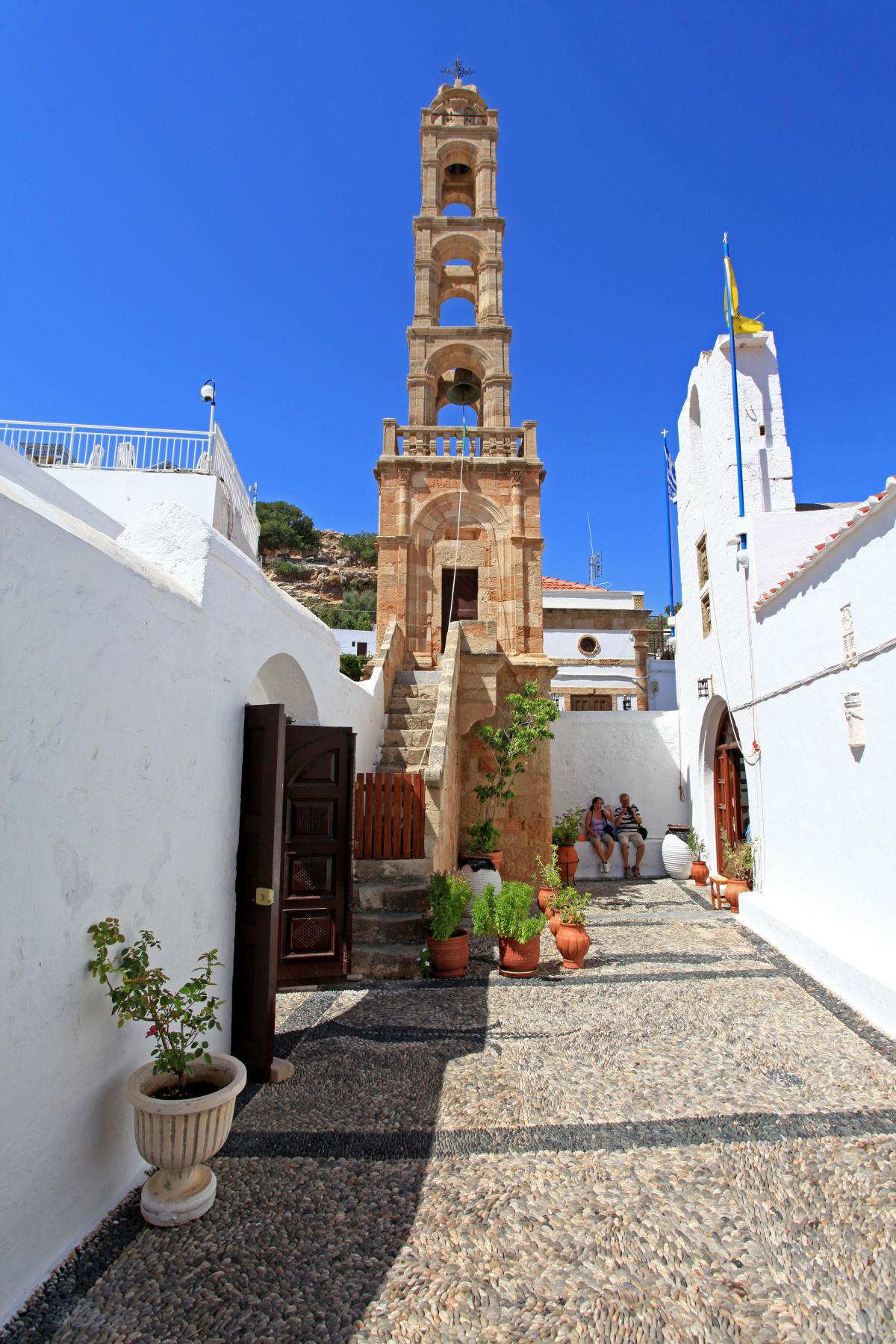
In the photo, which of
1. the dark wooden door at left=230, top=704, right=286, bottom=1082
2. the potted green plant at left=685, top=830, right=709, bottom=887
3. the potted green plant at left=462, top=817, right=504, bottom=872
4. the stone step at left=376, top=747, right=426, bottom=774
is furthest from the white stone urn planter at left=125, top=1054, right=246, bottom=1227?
the potted green plant at left=685, top=830, right=709, bottom=887

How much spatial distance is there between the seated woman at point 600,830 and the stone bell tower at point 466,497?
1342 millimetres

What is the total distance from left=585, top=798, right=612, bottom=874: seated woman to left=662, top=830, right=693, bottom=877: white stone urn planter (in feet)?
3.23

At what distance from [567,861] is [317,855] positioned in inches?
297

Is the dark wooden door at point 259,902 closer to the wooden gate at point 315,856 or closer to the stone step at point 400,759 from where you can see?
the wooden gate at point 315,856

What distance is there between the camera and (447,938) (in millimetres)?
5945

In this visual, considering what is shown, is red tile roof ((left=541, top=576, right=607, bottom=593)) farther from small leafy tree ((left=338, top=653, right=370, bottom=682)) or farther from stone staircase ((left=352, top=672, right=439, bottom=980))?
stone staircase ((left=352, top=672, right=439, bottom=980))

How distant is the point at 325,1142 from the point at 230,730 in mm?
2194

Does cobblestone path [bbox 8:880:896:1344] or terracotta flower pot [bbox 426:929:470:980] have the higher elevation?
terracotta flower pot [bbox 426:929:470:980]

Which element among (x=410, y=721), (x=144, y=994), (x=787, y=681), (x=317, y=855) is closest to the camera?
(x=144, y=994)

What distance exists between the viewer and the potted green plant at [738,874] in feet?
29.3

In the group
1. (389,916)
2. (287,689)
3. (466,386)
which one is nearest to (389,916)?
(389,916)

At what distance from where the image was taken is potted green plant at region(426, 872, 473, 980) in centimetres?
593

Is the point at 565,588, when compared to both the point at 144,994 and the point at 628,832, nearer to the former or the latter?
the point at 628,832

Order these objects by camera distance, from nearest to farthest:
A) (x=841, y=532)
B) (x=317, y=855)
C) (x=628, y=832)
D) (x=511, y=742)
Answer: (x=317, y=855), (x=841, y=532), (x=511, y=742), (x=628, y=832)
